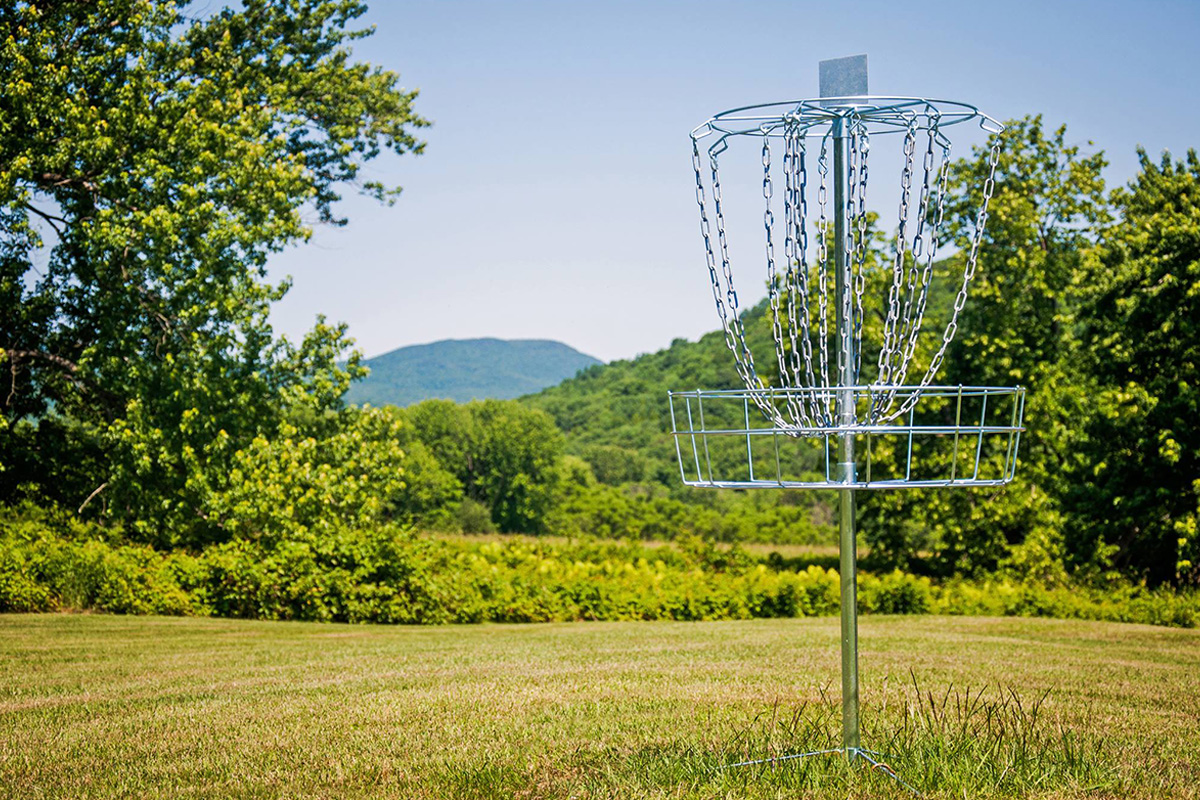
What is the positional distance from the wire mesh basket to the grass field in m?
1.20

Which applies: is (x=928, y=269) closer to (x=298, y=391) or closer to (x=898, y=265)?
(x=898, y=265)

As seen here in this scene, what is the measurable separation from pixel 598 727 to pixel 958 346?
1949 centimetres

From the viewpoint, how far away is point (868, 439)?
21.0 ft

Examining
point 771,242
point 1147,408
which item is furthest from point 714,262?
point 1147,408

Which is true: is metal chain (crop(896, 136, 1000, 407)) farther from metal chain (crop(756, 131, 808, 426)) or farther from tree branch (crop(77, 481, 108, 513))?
tree branch (crop(77, 481, 108, 513))

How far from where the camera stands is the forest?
46.8 ft

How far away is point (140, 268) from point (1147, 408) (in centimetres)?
1720

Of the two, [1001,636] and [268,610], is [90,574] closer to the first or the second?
[268,610]

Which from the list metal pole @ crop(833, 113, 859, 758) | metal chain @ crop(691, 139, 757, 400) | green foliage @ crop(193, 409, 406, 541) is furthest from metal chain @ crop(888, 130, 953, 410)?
green foliage @ crop(193, 409, 406, 541)

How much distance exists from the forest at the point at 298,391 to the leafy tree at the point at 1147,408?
6 cm

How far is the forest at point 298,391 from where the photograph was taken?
14.3 metres

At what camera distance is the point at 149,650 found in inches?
358

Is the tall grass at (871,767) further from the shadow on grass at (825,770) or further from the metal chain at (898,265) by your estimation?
the metal chain at (898,265)

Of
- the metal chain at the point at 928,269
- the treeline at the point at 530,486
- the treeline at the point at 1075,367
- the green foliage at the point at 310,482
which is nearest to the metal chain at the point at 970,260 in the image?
the metal chain at the point at 928,269
